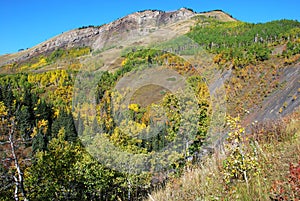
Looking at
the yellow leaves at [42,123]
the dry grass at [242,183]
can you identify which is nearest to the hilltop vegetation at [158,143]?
the dry grass at [242,183]

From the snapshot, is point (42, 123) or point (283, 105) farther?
point (42, 123)

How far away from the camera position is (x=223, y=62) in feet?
226

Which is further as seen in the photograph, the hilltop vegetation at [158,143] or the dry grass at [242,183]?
the hilltop vegetation at [158,143]

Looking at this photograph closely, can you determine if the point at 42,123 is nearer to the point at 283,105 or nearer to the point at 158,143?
the point at 158,143

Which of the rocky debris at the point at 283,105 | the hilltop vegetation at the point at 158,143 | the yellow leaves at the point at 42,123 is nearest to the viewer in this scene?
the hilltop vegetation at the point at 158,143

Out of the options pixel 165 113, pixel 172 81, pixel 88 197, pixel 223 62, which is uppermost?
pixel 223 62

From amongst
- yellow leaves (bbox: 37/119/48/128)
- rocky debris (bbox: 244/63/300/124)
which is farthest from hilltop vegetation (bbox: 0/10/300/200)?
yellow leaves (bbox: 37/119/48/128)

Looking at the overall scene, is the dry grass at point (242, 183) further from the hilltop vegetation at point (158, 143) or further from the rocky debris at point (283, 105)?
the rocky debris at point (283, 105)

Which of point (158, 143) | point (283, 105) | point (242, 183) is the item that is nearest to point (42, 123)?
point (158, 143)

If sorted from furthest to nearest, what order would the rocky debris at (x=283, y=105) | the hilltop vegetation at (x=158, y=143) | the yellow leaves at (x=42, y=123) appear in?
the yellow leaves at (x=42, y=123) → the rocky debris at (x=283, y=105) → the hilltop vegetation at (x=158, y=143)

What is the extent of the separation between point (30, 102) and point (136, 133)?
7013 cm

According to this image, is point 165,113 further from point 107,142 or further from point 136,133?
point 107,142

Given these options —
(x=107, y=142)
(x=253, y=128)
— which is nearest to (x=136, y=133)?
(x=107, y=142)

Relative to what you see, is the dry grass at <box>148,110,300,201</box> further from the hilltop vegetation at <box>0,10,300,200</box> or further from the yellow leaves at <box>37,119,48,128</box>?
the yellow leaves at <box>37,119,48,128</box>
